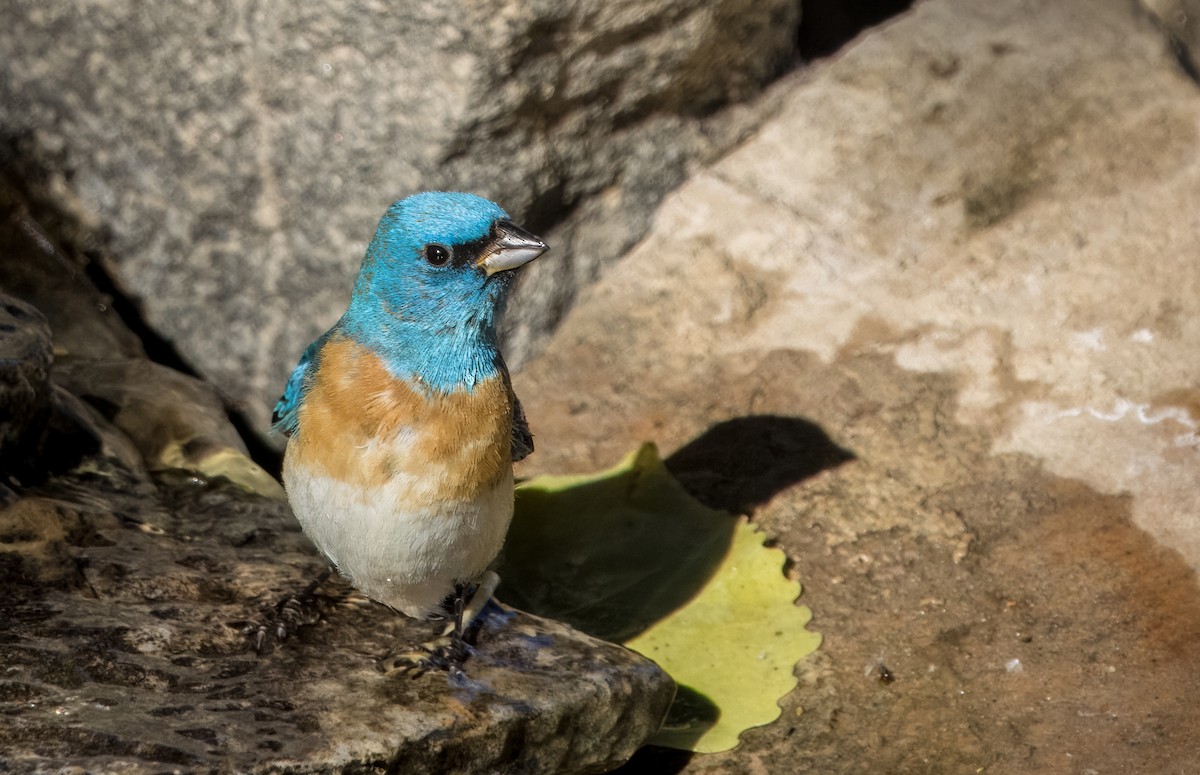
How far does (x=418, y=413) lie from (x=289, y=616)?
700 mm

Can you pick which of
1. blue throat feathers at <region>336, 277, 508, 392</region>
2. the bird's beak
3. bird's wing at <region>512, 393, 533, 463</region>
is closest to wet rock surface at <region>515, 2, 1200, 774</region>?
bird's wing at <region>512, 393, 533, 463</region>

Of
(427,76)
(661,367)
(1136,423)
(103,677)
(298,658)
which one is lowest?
(1136,423)

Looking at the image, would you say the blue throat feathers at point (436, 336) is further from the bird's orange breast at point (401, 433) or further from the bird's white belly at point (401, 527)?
the bird's white belly at point (401, 527)

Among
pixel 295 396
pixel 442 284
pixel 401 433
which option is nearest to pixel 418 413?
pixel 401 433

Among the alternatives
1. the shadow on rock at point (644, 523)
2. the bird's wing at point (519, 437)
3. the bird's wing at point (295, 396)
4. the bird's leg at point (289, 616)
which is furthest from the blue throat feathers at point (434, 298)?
the shadow on rock at point (644, 523)

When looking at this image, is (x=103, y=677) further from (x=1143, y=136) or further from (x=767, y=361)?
(x=1143, y=136)

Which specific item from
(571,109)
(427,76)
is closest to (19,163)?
(427,76)

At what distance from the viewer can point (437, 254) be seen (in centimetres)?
337

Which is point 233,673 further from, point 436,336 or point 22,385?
point 22,385

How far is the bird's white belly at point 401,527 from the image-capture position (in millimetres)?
3301

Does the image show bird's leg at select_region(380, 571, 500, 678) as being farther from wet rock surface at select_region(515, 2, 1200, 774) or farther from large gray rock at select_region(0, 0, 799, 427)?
large gray rock at select_region(0, 0, 799, 427)

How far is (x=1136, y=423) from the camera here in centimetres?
443

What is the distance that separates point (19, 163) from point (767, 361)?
10.4 ft

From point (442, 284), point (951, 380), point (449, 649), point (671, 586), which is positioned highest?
point (442, 284)
